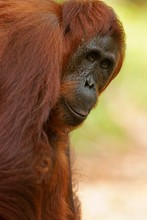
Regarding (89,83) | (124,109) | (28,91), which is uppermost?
(124,109)

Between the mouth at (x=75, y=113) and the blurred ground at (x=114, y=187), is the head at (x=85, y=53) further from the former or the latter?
the blurred ground at (x=114, y=187)

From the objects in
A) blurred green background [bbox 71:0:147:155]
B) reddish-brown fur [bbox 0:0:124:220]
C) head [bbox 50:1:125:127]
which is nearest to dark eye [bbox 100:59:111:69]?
head [bbox 50:1:125:127]

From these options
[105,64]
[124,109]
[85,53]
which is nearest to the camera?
[85,53]

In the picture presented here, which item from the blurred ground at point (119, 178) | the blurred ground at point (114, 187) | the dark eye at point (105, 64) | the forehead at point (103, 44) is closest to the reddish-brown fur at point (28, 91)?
the forehead at point (103, 44)

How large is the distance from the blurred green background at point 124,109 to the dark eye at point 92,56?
418cm

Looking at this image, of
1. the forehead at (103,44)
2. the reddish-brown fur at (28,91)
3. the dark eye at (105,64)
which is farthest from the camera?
the dark eye at (105,64)

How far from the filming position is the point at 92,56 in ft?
18.7

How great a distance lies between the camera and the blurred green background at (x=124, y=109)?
10.5 meters

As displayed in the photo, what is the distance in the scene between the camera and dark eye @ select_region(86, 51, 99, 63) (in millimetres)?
5659

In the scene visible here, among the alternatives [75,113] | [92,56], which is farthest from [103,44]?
[75,113]

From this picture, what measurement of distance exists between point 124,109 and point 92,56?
5621 millimetres

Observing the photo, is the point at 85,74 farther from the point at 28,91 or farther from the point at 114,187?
the point at 114,187

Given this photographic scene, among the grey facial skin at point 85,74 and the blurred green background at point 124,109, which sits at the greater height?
the blurred green background at point 124,109

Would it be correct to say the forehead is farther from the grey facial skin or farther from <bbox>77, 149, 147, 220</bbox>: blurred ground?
<bbox>77, 149, 147, 220</bbox>: blurred ground
